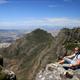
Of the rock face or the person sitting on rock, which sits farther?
the person sitting on rock

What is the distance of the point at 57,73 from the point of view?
23.8 metres

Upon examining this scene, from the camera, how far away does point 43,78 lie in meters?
24.0

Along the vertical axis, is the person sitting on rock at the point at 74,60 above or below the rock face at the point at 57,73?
above

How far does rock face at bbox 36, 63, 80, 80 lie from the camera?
22.6m

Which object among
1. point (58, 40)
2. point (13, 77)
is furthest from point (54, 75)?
point (58, 40)

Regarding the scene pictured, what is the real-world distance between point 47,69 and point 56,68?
111cm

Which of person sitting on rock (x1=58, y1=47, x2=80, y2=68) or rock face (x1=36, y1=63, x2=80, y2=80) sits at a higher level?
person sitting on rock (x1=58, y1=47, x2=80, y2=68)

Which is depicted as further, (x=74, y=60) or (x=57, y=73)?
(x=57, y=73)

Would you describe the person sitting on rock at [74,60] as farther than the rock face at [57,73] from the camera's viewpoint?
Yes

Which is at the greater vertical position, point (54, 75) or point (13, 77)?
point (54, 75)

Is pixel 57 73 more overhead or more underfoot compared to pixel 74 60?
more underfoot

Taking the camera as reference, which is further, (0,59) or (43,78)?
(0,59)

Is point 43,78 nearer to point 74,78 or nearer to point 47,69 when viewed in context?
point 47,69

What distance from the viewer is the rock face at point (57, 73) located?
2264cm
